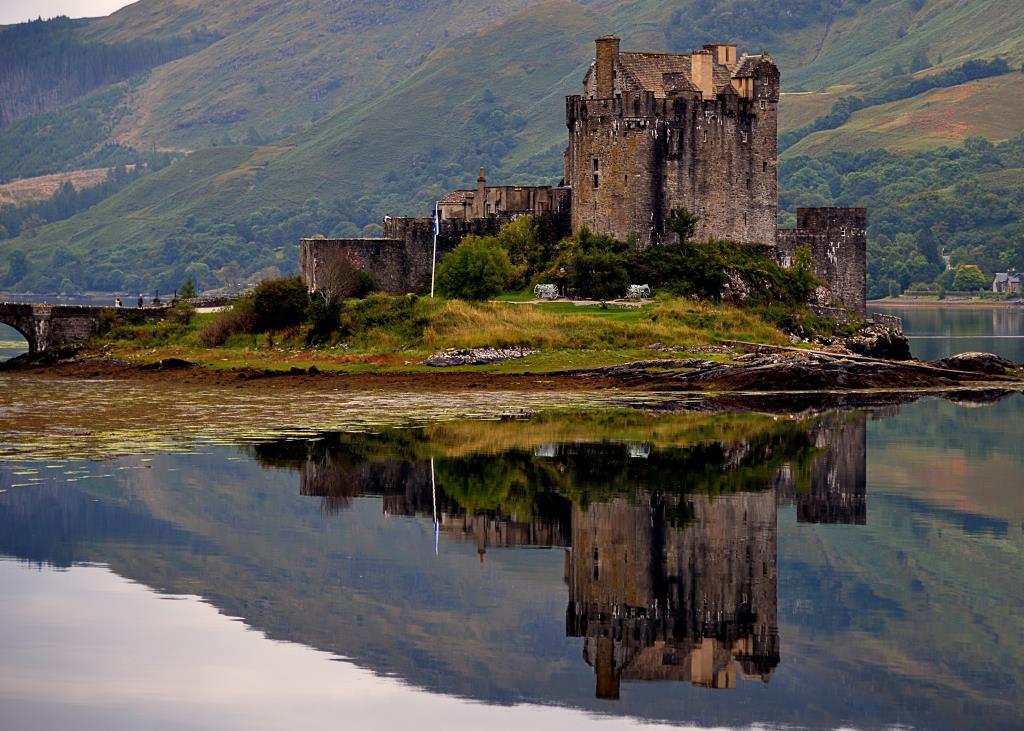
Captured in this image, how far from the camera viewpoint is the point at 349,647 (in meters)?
28.8

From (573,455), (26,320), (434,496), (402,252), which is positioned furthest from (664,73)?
(434,496)

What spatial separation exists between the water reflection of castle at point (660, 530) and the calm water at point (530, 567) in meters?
0.09

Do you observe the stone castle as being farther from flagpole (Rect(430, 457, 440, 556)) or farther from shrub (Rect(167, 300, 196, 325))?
flagpole (Rect(430, 457, 440, 556))

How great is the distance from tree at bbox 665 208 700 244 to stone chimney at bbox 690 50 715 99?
4.86 metres

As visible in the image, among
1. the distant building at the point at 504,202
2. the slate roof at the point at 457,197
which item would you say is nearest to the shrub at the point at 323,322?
the distant building at the point at 504,202

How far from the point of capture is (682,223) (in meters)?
74.9

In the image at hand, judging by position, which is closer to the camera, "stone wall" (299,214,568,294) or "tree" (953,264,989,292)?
"stone wall" (299,214,568,294)

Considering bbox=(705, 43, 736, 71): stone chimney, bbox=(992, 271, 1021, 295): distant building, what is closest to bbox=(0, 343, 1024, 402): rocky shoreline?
bbox=(705, 43, 736, 71): stone chimney

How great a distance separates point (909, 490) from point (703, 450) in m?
5.81

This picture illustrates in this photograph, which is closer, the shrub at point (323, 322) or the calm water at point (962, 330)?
the shrub at point (323, 322)

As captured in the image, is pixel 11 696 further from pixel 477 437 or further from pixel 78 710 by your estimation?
pixel 477 437

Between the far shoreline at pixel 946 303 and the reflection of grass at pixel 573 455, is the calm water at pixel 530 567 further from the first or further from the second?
the far shoreline at pixel 946 303

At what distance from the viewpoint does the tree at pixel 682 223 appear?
74875mm

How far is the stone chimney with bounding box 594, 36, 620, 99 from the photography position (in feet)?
249
